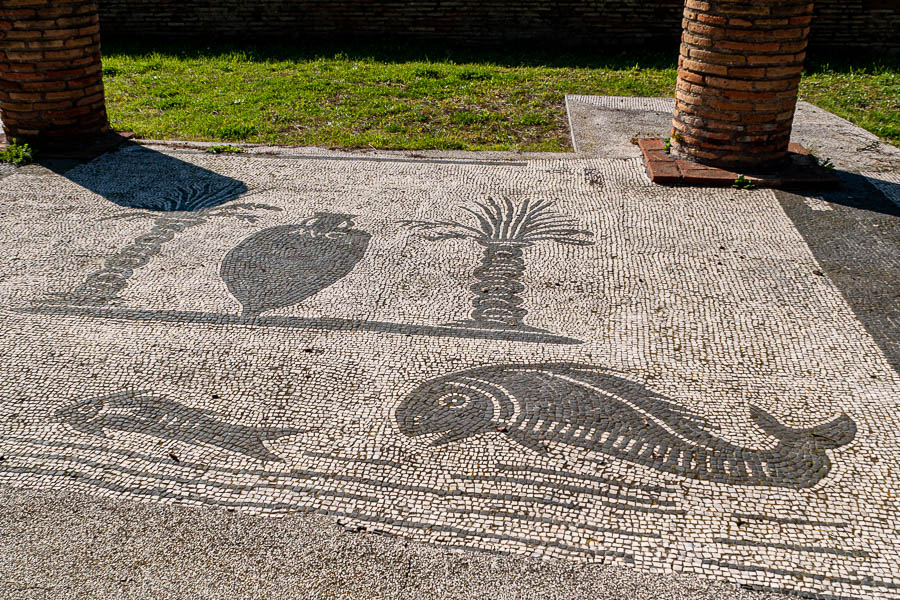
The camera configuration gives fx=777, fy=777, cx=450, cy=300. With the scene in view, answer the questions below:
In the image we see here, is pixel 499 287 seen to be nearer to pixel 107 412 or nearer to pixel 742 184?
pixel 107 412

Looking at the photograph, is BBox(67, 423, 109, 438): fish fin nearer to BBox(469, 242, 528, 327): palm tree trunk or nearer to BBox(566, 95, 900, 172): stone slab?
BBox(469, 242, 528, 327): palm tree trunk

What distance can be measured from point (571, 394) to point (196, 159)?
3970 mm

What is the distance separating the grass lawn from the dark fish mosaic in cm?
183

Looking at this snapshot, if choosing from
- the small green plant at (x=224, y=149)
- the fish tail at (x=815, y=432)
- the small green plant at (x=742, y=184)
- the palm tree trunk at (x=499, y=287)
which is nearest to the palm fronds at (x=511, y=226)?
the palm tree trunk at (x=499, y=287)

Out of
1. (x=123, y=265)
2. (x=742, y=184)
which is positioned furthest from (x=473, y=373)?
(x=742, y=184)

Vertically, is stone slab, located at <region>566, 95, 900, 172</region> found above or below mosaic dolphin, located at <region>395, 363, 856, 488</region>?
above

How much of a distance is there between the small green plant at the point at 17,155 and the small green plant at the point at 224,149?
1256 millimetres

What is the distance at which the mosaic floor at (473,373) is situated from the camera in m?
2.45

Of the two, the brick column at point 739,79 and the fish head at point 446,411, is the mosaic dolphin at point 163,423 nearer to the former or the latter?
the fish head at point 446,411

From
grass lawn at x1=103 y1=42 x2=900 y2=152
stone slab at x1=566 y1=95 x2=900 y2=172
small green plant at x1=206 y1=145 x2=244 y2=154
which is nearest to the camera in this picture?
stone slab at x1=566 y1=95 x2=900 y2=172

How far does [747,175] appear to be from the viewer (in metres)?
5.29

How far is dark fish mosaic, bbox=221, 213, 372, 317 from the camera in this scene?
3814 mm

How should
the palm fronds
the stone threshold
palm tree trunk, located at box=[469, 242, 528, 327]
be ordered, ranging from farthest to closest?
the stone threshold < the palm fronds < palm tree trunk, located at box=[469, 242, 528, 327]

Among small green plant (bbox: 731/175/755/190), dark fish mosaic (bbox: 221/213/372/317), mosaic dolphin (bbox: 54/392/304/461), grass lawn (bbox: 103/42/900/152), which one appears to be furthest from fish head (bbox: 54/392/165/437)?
small green plant (bbox: 731/175/755/190)
